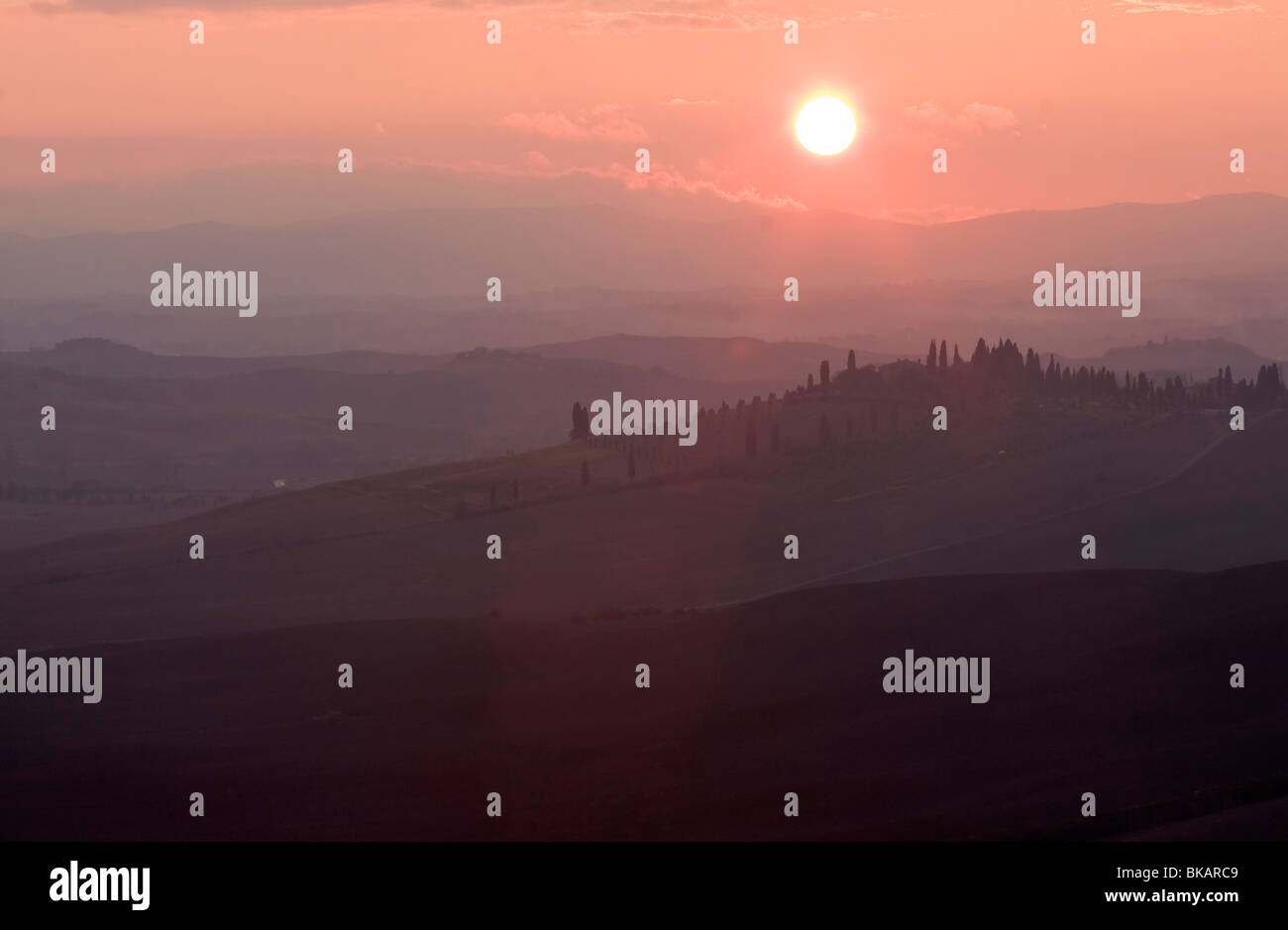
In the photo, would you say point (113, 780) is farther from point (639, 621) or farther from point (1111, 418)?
point (1111, 418)
